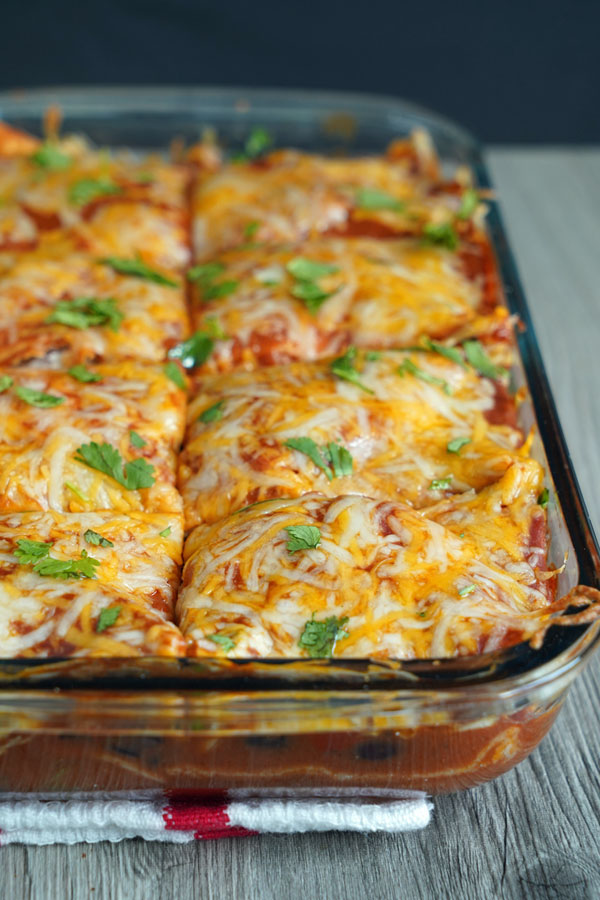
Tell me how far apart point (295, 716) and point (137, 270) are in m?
1.83

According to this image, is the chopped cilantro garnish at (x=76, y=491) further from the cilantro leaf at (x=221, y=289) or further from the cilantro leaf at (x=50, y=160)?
the cilantro leaf at (x=50, y=160)

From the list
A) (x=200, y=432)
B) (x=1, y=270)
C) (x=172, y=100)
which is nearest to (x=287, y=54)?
(x=172, y=100)

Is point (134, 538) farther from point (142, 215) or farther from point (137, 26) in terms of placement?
point (137, 26)

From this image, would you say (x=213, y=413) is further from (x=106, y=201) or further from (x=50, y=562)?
(x=106, y=201)

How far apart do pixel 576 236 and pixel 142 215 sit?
217 cm

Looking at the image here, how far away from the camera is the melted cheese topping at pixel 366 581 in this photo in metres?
1.87

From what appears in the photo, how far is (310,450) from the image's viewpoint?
2.34 m

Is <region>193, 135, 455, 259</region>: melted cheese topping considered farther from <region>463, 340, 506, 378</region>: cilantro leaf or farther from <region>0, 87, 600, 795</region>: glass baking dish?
<region>0, 87, 600, 795</region>: glass baking dish

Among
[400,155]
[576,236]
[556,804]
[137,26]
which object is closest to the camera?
[556,804]

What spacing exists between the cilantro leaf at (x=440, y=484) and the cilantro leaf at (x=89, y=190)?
6.26 feet

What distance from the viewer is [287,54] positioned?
6.34 meters

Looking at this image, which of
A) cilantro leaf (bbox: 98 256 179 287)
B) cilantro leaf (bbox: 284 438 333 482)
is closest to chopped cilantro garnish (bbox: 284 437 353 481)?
cilantro leaf (bbox: 284 438 333 482)

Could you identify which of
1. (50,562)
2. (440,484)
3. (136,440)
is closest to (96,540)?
(50,562)

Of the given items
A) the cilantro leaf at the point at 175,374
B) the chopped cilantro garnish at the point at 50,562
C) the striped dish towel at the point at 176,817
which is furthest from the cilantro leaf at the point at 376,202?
the striped dish towel at the point at 176,817
